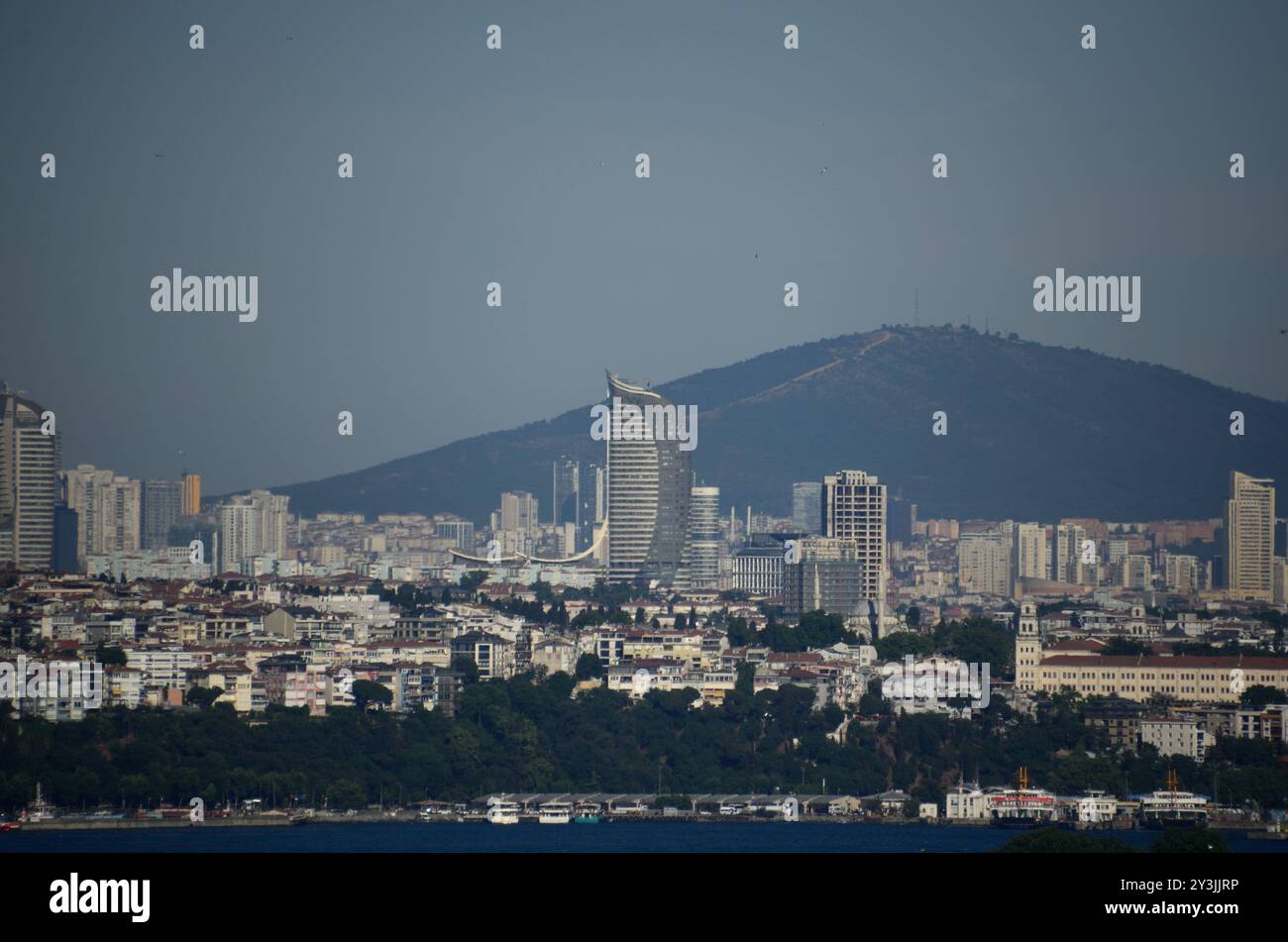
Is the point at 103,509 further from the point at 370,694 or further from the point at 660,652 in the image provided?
the point at 370,694

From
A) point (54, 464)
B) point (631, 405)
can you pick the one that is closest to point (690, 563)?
point (631, 405)

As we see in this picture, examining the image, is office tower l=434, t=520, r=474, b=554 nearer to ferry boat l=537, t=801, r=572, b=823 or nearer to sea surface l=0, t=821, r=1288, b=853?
ferry boat l=537, t=801, r=572, b=823

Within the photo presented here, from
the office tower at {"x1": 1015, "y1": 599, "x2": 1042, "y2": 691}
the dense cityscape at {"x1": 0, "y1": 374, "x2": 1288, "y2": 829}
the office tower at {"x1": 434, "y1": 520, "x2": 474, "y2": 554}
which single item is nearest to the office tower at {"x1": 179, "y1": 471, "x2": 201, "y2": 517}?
the dense cityscape at {"x1": 0, "y1": 374, "x2": 1288, "y2": 829}

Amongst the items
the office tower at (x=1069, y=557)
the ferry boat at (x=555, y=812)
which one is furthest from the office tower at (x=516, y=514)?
the ferry boat at (x=555, y=812)

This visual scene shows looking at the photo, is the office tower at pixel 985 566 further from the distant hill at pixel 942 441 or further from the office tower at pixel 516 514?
the office tower at pixel 516 514

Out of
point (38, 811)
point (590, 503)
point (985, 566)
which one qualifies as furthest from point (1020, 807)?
point (590, 503)
